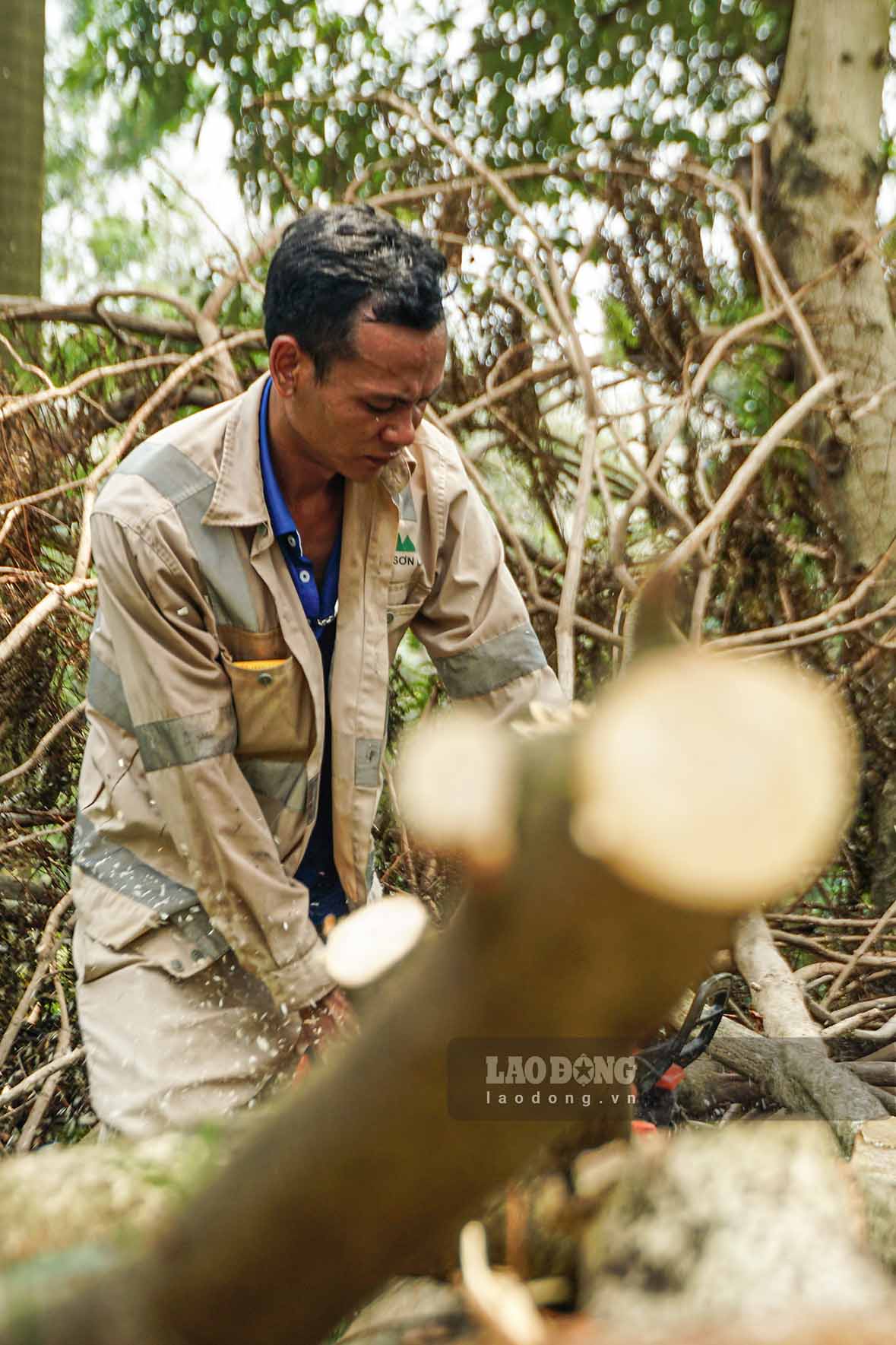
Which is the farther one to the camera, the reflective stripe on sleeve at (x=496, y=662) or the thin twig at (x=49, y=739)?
the thin twig at (x=49, y=739)

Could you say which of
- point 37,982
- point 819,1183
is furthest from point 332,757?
point 819,1183

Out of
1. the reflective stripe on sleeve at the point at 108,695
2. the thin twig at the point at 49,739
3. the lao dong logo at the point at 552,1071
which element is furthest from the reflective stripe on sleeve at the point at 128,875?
the lao dong logo at the point at 552,1071

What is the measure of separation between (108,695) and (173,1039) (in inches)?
25.8

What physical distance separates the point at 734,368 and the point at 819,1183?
382 centimetres

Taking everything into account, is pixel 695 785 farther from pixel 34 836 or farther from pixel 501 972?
pixel 34 836

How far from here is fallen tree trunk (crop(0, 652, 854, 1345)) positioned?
0.73 m

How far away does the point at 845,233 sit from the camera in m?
4.21

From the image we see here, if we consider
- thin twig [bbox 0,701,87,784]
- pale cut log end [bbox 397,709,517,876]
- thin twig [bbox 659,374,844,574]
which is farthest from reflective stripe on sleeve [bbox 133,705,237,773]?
pale cut log end [bbox 397,709,517,876]

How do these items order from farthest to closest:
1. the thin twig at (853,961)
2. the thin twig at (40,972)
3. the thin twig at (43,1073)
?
the thin twig at (853,961) → the thin twig at (40,972) → the thin twig at (43,1073)

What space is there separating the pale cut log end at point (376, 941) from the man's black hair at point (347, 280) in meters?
1.22

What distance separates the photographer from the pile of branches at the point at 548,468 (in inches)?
117

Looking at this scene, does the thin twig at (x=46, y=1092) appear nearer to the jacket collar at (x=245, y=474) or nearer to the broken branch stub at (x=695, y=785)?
the jacket collar at (x=245, y=474)

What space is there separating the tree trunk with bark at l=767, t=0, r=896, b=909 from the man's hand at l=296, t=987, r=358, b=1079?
2.63 meters

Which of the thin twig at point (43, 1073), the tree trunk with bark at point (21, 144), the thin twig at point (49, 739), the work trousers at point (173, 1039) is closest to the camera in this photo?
the work trousers at point (173, 1039)
